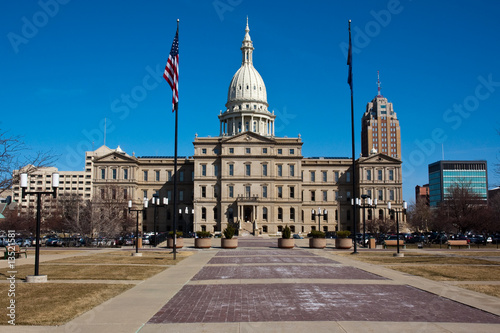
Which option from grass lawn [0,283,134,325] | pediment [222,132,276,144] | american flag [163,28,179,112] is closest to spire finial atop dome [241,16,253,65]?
pediment [222,132,276,144]

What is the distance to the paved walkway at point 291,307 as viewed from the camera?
441 inches

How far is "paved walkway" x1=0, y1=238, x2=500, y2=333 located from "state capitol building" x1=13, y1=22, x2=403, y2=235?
7527 cm

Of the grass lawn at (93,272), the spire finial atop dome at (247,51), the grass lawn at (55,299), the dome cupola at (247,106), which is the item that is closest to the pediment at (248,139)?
the dome cupola at (247,106)

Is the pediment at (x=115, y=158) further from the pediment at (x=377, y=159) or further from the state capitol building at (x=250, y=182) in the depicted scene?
the pediment at (x=377, y=159)

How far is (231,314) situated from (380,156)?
10640 centimetres

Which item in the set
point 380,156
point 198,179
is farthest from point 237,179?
point 380,156

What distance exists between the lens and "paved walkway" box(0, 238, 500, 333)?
11.2 metres

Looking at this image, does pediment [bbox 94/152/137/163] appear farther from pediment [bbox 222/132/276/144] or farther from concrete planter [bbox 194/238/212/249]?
concrete planter [bbox 194/238/212/249]

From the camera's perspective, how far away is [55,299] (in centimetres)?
1469

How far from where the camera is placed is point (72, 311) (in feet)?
42.2

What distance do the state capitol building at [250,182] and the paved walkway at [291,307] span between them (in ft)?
247

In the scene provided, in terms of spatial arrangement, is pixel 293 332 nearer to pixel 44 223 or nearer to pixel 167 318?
pixel 167 318

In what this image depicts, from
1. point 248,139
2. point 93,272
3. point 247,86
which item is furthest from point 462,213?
point 247,86

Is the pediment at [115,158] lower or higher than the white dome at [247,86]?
lower
